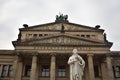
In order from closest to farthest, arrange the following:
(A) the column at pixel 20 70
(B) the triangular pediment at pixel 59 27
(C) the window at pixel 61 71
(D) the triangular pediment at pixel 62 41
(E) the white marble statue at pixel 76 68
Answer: (E) the white marble statue at pixel 76 68 → (A) the column at pixel 20 70 → (D) the triangular pediment at pixel 62 41 → (C) the window at pixel 61 71 → (B) the triangular pediment at pixel 59 27

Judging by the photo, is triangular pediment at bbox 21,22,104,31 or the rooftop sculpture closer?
triangular pediment at bbox 21,22,104,31

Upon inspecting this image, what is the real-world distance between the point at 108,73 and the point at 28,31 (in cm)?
2004

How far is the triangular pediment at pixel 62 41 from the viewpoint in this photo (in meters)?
38.4

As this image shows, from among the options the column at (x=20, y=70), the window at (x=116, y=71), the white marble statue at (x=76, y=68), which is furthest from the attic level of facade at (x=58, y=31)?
the white marble statue at (x=76, y=68)

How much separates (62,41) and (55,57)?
11.6 ft

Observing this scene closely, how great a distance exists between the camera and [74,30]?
4428cm

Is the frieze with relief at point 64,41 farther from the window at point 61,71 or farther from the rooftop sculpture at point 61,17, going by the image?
the rooftop sculpture at point 61,17

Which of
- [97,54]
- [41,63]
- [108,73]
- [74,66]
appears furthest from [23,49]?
[74,66]

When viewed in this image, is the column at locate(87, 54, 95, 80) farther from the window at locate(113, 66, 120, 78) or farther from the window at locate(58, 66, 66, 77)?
the window at locate(113, 66, 120, 78)

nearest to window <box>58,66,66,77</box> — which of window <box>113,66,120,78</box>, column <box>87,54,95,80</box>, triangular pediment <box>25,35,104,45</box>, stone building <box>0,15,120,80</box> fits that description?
stone building <box>0,15,120,80</box>

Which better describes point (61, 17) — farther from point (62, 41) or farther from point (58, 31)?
point (62, 41)

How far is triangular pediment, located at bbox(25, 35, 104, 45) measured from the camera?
3844 centimetres

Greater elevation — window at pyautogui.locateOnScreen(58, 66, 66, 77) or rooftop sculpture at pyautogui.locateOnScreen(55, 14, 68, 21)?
rooftop sculpture at pyautogui.locateOnScreen(55, 14, 68, 21)

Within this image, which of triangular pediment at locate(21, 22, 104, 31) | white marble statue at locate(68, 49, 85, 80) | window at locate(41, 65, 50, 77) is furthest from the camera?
triangular pediment at locate(21, 22, 104, 31)
